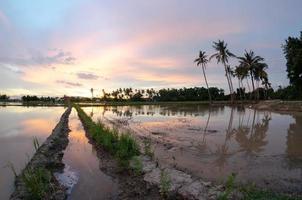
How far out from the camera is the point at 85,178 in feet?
28.0

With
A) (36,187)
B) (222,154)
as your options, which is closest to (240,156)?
(222,154)

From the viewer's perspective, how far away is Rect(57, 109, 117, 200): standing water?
7133 millimetres

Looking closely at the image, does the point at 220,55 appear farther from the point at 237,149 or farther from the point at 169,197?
the point at 169,197

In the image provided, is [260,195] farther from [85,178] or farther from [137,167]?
[85,178]

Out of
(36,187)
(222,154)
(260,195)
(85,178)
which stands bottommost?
(85,178)

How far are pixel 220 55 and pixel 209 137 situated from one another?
43.2 metres

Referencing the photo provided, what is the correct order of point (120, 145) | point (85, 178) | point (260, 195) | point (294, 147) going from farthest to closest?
point (294, 147), point (120, 145), point (85, 178), point (260, 195)

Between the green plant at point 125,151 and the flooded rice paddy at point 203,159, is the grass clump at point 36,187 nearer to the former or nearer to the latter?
the flooded rice paddy at point 203,159

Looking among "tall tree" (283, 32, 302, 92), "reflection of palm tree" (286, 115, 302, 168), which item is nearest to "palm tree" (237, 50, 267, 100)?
"tall tree" (283, 32, 302, 92)

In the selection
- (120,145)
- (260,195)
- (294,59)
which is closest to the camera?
(260,195)

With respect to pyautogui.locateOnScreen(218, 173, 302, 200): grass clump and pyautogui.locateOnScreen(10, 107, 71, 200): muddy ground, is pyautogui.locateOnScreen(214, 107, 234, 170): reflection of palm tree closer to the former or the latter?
pyautogui.locateOnScreen(218, 173, 302, 200): grass clump

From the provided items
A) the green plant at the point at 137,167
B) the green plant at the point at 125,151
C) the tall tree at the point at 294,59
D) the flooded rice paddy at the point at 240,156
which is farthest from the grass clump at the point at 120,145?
the tall tree at the point at 294,59

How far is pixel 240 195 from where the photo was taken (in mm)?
6004

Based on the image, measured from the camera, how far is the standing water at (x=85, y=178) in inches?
281
